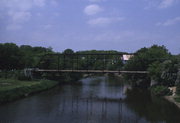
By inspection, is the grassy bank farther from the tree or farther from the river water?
the tree

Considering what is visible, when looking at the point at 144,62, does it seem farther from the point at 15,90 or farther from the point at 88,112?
the point at 15,90

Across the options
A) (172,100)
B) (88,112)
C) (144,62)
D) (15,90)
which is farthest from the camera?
(144,62)

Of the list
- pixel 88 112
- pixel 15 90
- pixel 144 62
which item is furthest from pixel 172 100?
pixel 15 90

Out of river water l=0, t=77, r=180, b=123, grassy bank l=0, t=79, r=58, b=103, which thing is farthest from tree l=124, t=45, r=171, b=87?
grassy bank l=0, t=79, r=58, b=103

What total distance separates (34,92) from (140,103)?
20078 millimetres

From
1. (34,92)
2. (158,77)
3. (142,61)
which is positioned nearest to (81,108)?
(34,92)

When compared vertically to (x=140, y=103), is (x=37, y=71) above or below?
above

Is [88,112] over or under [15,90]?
under

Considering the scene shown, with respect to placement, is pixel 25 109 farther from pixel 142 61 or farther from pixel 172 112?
pixel 142 61

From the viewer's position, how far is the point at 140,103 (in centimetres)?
3825

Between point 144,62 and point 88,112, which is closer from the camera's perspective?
point 88,112

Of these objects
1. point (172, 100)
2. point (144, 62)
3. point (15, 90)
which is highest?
point (144, 62)

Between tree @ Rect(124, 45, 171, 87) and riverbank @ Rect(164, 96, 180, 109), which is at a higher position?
tree @ Rect(124, 45, 171, 87)

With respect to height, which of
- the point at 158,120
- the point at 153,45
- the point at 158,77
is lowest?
the point at 158,120
